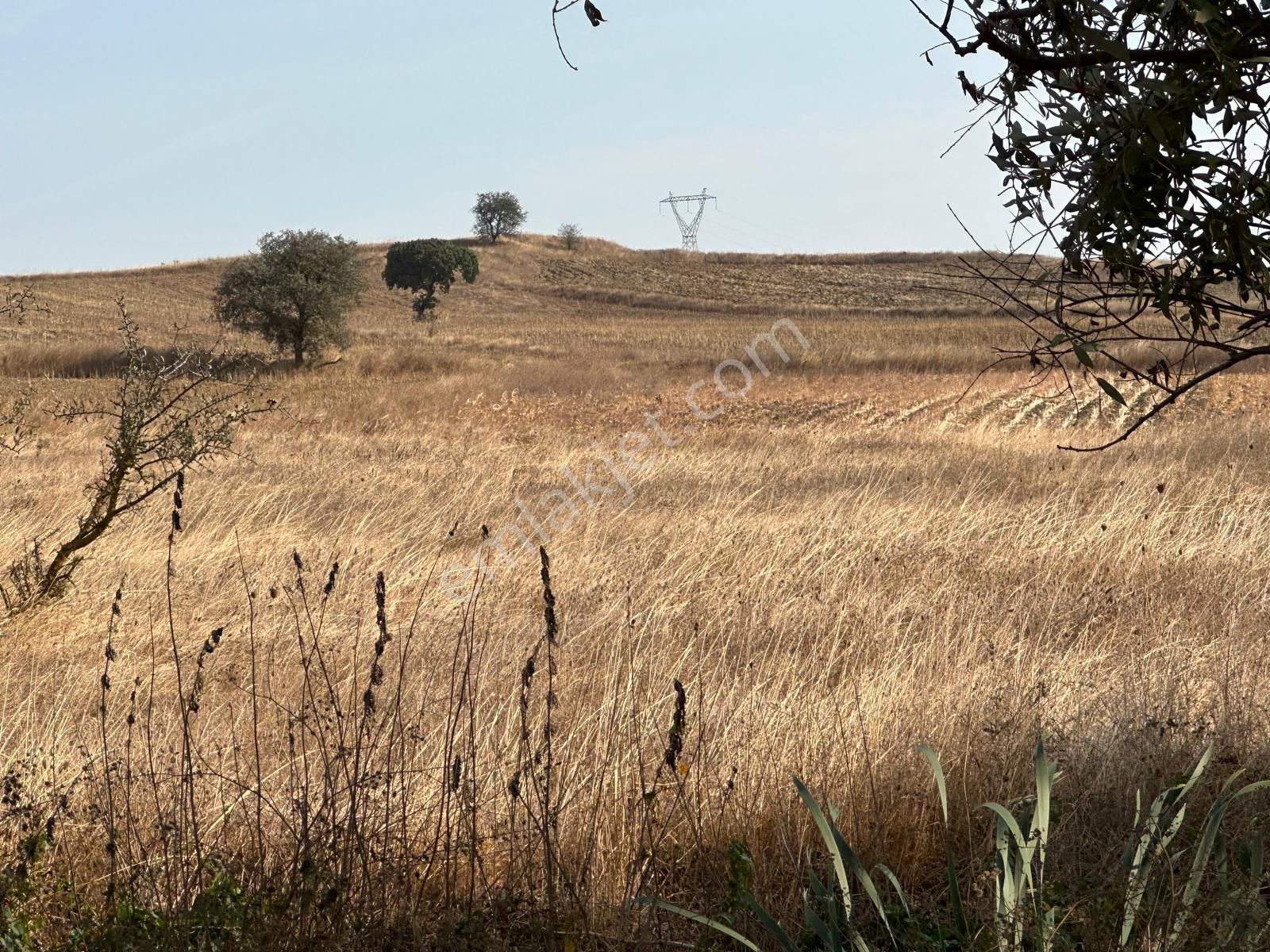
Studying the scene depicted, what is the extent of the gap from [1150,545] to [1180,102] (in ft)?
21.8

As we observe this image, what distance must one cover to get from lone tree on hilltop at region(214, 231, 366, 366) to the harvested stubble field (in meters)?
22.3

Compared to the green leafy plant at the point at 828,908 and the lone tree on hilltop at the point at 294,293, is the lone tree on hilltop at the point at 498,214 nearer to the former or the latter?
the lone tree on hilltop at the point at 294,293

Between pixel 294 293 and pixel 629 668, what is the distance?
124 feet

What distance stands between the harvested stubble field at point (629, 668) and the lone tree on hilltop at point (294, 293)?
22.3 m

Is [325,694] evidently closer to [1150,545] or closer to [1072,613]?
[1072,613]

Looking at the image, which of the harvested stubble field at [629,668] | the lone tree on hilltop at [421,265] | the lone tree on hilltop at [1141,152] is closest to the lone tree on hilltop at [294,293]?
the harvested stubble field at [629,668]

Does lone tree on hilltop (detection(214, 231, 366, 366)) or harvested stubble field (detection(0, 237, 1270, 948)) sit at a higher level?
lone tree on hilltop (detection(214, 231, 366, 366))

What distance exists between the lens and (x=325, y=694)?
5.91m

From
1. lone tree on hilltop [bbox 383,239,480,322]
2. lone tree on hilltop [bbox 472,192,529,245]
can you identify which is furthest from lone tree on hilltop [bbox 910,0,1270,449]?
lone tree on hilltop [bbox 472,192,529,245]

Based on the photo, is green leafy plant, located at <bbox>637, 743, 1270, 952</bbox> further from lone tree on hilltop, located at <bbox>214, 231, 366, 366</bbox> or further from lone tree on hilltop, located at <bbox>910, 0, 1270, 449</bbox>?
lone tree on hilltop, located at <bbox>214, 231, 366, 366</bbox>

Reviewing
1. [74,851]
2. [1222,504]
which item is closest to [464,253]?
[1222,504]

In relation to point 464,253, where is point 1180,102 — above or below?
below

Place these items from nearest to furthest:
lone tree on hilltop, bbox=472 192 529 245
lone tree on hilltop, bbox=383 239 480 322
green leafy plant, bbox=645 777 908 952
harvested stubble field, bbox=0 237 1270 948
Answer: green leafy plant, bbox=645 777 908 952, harvested stubble field, bbox=0 237 1270 948, lone tree on hilltop, bbox=383 239 480 322, lone tree on hilltop, bbox=472 192 529 245

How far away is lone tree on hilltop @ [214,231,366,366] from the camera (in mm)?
40656
